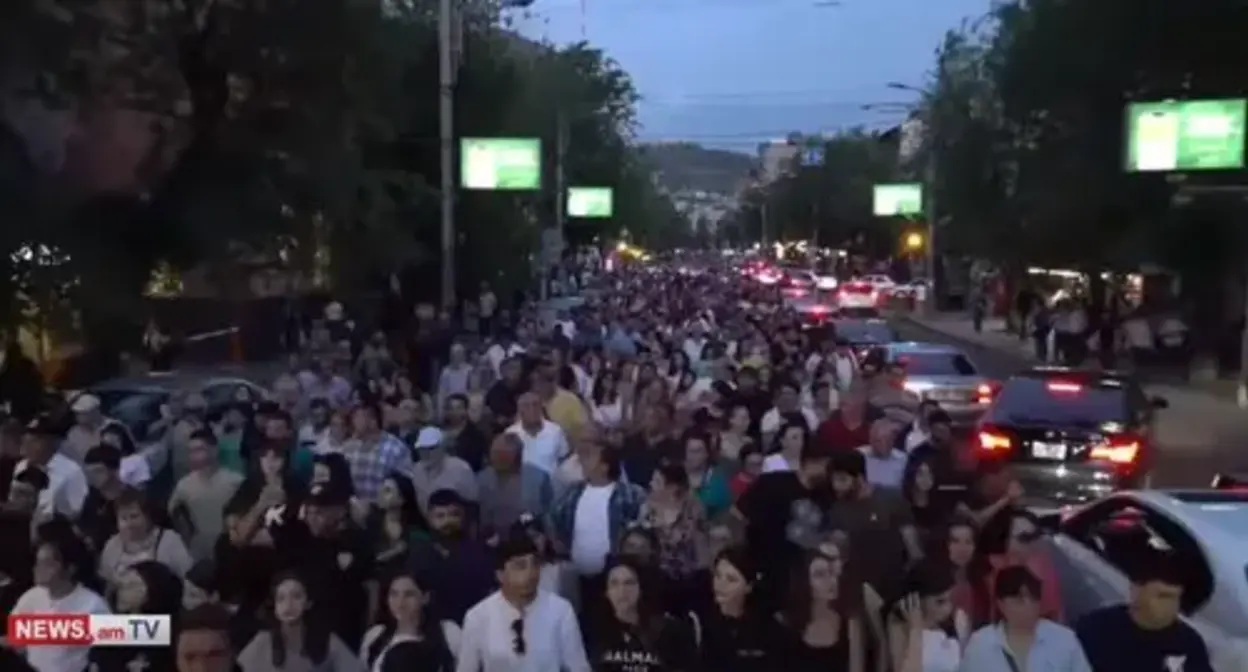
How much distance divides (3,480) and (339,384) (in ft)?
21.5

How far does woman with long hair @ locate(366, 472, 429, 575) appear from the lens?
890 cm

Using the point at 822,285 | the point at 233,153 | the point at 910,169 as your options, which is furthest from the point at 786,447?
the point at 910,169

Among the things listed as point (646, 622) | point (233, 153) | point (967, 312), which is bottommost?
point (967, 312)

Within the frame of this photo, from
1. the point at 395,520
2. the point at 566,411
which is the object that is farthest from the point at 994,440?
the point at 395,520


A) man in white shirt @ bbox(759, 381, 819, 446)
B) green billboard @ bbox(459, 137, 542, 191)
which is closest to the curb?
green billboard @ bbox(459, 137, 542, 191)

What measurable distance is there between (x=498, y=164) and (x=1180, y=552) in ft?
116

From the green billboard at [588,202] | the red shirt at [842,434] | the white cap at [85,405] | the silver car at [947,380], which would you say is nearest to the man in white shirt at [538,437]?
the red shirt at [842,434]

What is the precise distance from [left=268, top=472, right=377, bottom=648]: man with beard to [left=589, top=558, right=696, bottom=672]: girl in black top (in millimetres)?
935

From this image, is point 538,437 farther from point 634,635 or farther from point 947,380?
point 947,380

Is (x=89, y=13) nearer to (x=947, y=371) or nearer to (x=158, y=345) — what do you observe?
(x=947, y=371)

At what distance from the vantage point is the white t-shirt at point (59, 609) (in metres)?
7.24

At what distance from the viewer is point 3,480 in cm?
1195

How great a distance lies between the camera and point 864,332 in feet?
111

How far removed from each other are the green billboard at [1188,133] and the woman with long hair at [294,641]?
1281 inches
